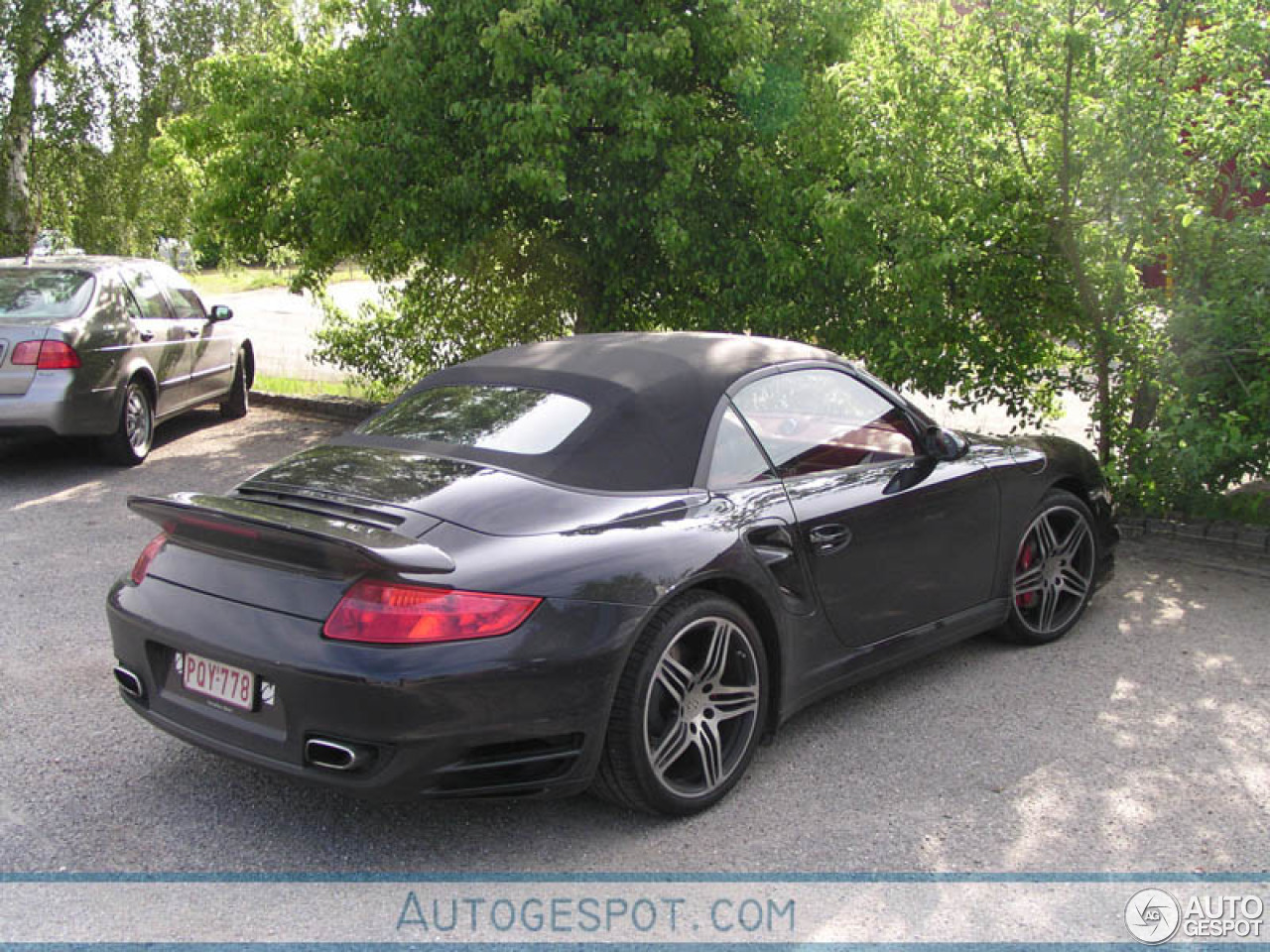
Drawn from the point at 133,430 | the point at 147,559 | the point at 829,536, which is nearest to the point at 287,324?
the point at 133,430

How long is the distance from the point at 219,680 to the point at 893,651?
240 cm

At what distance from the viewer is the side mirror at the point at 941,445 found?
481cm

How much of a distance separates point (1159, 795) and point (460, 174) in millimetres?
6464

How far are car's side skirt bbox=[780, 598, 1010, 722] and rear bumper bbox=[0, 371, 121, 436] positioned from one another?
20.7 ft

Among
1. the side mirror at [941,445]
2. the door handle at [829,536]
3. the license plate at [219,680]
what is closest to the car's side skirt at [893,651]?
the door handle at [829,536]

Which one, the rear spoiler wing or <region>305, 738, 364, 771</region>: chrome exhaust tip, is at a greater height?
the rear spoiler wing

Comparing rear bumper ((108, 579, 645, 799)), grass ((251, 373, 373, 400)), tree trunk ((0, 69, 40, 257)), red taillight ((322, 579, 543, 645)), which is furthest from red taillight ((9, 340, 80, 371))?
tree trunk ((0, 69, 40, 257))

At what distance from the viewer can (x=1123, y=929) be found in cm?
317

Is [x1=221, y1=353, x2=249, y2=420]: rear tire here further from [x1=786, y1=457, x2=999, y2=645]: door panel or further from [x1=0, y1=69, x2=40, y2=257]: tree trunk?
[x1=786, y1=457, x2=999, y2=645]: door panel

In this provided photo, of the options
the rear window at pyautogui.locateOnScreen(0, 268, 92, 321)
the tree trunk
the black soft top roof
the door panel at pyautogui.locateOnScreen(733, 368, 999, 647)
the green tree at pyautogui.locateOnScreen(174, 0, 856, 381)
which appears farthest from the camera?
the tree trunk

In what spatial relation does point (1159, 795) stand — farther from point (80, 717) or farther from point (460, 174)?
point (460, 174)

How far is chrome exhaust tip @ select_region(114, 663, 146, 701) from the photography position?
3666mm

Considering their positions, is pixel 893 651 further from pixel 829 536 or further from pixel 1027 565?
pixel 1027 565

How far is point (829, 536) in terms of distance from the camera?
4180 mm
